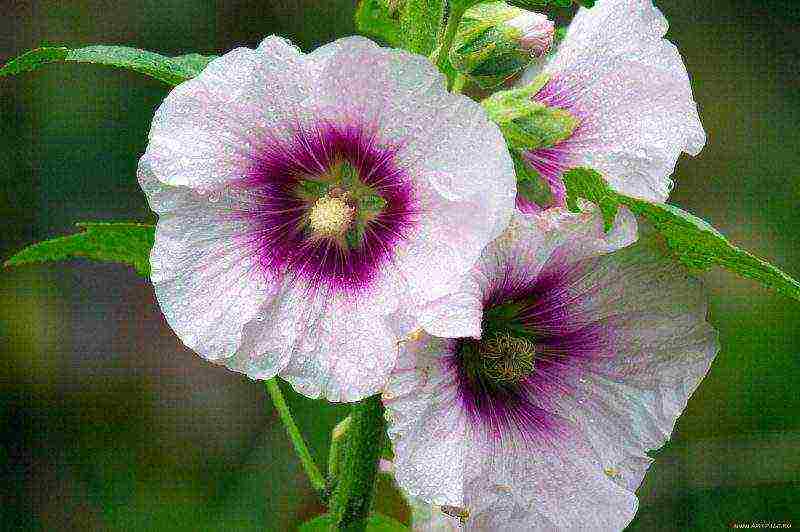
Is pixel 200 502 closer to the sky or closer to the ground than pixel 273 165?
closer to the ground

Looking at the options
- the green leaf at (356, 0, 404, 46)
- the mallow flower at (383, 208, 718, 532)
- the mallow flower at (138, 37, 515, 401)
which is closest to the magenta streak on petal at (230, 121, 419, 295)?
the mallow flower at (138, 37, 515, 401)

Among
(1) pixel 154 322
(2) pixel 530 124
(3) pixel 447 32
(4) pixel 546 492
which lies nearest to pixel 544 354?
(4) pixel 546 492

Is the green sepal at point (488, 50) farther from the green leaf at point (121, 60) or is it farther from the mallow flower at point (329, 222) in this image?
the green leaf at point (121, 60)

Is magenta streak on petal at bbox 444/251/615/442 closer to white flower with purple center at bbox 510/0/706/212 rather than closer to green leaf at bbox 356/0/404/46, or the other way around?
white flower with purple center at bbox 510/0/706/212

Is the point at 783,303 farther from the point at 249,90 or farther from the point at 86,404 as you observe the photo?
the point at 249,90

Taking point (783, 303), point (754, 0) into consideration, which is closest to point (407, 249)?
point (783, 303)

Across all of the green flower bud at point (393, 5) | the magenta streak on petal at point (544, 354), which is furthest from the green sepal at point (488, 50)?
the magenta streak on petal at point (544, 354)

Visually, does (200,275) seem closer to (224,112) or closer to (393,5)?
(224,112)
